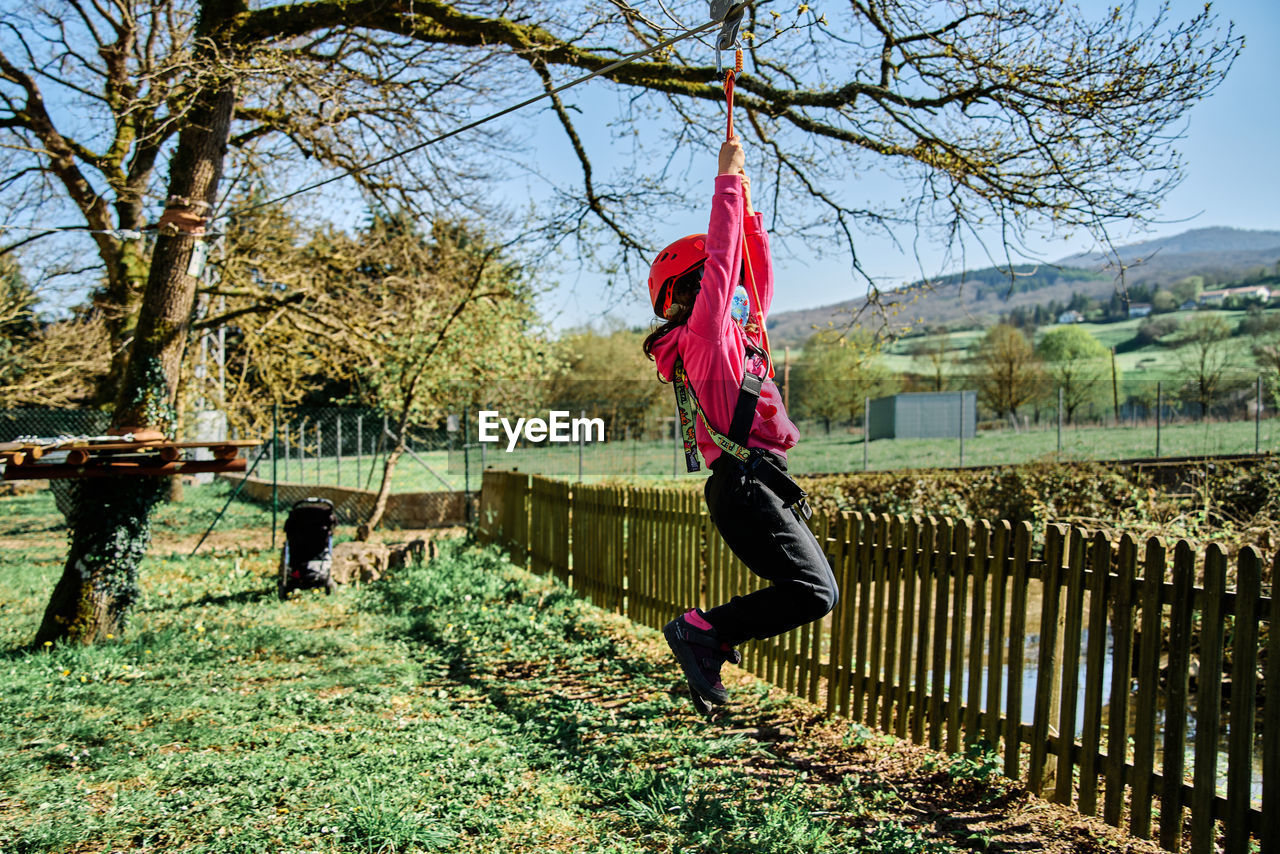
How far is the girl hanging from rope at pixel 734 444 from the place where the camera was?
8.93 ft

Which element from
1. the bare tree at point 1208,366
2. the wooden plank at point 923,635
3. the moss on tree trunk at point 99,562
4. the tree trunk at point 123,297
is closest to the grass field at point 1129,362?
the bare tree at point 1208,366

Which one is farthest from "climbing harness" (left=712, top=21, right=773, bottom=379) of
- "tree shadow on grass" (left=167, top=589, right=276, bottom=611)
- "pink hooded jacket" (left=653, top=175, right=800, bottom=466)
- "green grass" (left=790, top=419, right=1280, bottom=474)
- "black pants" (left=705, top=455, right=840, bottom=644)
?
"green grass" (left=790, top=419, right=1280, bottom=474)

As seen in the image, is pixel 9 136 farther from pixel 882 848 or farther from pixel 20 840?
pixel 882 848

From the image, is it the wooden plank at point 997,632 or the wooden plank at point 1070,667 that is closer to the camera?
the wooden plank at point 1070,667

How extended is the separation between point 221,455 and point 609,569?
3921 millimetres

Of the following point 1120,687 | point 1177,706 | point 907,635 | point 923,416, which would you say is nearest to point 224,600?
point 907,635

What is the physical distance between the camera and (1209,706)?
3.48 meters

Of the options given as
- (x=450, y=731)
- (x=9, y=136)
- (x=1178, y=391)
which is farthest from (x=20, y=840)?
(x=1178, y=391)

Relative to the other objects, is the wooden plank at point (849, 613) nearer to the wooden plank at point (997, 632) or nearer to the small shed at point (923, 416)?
the wooden plank at point (997, 632)

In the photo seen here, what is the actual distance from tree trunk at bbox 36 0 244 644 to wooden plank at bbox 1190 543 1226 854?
767 centimetres

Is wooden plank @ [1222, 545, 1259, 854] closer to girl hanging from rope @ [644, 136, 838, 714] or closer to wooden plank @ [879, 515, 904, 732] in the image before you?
wooden plank @ [879, 515, 904, 732]

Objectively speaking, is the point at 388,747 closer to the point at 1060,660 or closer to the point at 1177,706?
the point at 1060,660

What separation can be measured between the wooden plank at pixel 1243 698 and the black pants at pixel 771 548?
197 centimetres

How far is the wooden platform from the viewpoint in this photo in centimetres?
492
